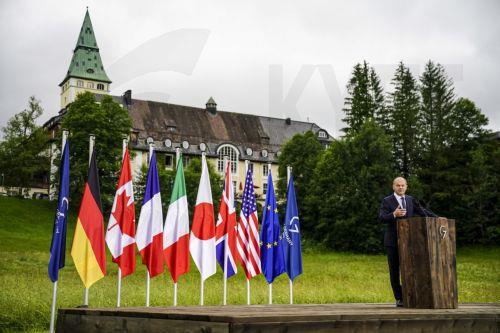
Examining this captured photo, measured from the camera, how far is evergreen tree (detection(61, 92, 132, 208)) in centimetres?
5278

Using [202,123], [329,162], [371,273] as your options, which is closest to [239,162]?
[202,123]

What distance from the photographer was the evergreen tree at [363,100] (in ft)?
189

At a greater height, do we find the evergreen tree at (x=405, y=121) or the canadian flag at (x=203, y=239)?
the evergreen tree at (x=405, y=121)

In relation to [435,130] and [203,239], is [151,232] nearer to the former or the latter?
[203,239]

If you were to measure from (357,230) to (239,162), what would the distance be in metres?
34.8

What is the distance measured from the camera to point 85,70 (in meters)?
101

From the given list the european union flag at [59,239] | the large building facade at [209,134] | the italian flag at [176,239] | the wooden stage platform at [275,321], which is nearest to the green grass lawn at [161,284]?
the european union flag at [59,239]

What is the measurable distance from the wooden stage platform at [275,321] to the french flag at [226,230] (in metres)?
6.83

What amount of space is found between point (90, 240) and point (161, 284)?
983 centimetres

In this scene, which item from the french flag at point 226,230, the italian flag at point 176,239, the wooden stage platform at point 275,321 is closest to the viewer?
the wooden stage platform at point 275,321

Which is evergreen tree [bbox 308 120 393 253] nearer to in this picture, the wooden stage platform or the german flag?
the german flag

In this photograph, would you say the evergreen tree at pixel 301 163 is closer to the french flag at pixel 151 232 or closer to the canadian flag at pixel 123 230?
the french flag at pixel 151 232

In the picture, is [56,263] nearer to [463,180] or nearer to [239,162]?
[463,180]

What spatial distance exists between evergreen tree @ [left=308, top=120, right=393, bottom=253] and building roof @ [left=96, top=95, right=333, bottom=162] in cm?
2683
